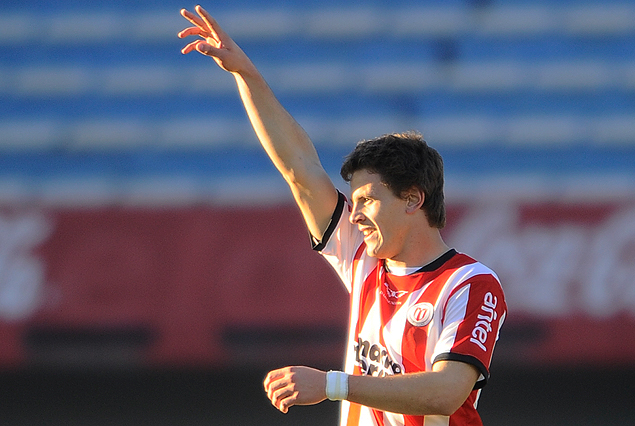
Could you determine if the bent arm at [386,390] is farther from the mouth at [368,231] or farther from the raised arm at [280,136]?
the raised arm at [280,136]

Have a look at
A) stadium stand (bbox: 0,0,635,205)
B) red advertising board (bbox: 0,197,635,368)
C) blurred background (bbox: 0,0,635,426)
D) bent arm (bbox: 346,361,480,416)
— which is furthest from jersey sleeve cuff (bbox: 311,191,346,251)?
stadium stand (bbox: 0,0,635,205)

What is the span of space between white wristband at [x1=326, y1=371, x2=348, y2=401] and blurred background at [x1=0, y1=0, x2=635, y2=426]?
2.84 m

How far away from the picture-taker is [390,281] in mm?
1868

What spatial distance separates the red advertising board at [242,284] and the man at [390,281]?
285 cm

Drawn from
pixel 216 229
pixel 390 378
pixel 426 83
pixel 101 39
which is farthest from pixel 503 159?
pixel 390 378

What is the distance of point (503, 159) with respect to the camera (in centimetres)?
523

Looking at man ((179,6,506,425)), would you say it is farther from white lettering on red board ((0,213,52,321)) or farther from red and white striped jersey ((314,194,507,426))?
white lettering on red board ((0,213,52,321))

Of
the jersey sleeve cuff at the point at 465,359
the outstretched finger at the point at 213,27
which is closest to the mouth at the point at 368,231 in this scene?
the jersey sleeve cuff at the point at 465,359

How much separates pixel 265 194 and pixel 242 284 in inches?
23.8

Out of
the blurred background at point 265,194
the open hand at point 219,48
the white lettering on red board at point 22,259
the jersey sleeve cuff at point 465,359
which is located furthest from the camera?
the white lettering on red board at point 22,259

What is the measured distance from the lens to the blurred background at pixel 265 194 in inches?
188

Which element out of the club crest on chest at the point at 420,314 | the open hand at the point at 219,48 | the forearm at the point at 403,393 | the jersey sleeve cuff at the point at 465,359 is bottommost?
the forearm at the point at 403,393

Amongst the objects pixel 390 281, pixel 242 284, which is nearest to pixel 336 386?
pixel 390 281

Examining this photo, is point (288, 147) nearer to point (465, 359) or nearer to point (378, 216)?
point (378, 216)
